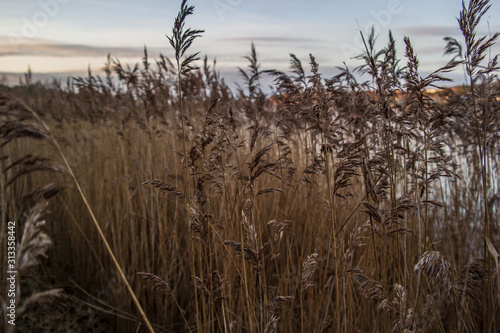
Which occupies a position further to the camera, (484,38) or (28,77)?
(28,77)

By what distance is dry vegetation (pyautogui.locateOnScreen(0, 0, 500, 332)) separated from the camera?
1.53m

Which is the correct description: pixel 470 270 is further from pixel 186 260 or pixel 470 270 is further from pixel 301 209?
pixel 186 260

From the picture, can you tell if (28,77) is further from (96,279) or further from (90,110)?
(96,279)

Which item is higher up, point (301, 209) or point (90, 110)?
point (90, 110)

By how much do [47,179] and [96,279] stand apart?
2.49 metres

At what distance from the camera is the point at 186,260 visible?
9.84 ft

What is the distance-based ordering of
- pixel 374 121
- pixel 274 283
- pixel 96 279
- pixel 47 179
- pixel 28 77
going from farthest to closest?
pixel 28 77
pixel 47 179
pixel 96 279
pixel 274 283
pixel 374 121

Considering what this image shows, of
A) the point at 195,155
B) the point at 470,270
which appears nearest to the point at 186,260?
the point at 195,155

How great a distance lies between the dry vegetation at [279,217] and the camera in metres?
1.53

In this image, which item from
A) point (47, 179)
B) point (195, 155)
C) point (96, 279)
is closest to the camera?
point (195, 155)

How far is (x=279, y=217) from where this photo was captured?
3.23 metres

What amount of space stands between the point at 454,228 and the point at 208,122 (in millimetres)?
2678

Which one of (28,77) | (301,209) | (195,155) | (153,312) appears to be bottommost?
(153,312)

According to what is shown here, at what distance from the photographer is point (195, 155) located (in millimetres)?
1562
